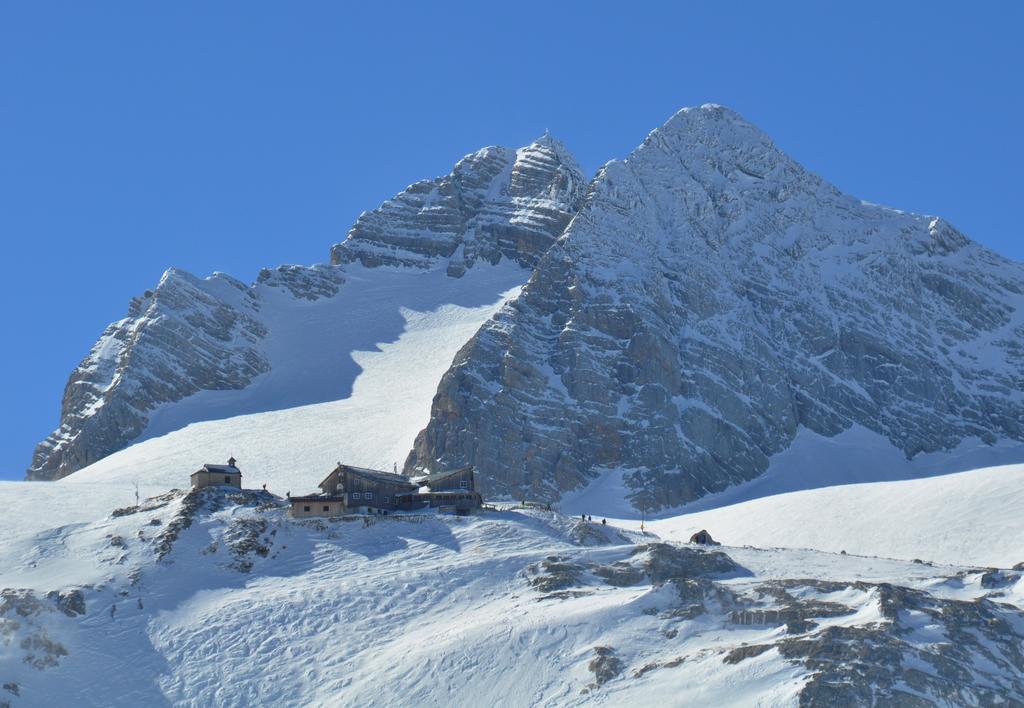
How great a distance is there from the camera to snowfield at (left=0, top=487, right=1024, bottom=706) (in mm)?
110500

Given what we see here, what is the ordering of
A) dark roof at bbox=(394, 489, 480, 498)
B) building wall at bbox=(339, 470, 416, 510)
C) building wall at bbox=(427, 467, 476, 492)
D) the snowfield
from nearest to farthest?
1. the snowfield
2. building wall at bbox=(339, 470, 416, 510)
3. dark roof at bbox=(394, 489, 480, 498)
4. building wall at bbox=(427, 467, 476, 492)

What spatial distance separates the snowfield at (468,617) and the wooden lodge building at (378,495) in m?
3.23

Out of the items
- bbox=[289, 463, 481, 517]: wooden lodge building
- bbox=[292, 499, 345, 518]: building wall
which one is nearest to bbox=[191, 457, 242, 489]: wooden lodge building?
bbox=[289, 463, 481, 517]: wooden lodge building

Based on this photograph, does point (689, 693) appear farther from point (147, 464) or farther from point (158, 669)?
point (147, 464)

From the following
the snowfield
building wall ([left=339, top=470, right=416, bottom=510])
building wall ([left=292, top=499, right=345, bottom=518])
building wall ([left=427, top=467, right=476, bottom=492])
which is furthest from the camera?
building wall ([left=427, top=467, right=476, bottom=492])

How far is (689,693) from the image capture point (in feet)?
356

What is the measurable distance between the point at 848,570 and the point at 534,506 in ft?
86.1

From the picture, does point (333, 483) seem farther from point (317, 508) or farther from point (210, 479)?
point (210, 479)

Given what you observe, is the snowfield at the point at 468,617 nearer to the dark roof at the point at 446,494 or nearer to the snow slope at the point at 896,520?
the dark roof at the point at 446,494

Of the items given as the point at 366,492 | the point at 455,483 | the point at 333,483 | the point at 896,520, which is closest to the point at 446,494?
the point at 455,483

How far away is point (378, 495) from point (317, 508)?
5.36 meters

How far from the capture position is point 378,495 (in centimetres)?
14500

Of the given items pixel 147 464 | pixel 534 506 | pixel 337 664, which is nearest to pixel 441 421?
pixel 147 464

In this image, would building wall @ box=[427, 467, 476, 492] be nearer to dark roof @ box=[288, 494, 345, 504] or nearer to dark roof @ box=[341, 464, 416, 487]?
dark roof @ box=[341, 464, 416, 487]
